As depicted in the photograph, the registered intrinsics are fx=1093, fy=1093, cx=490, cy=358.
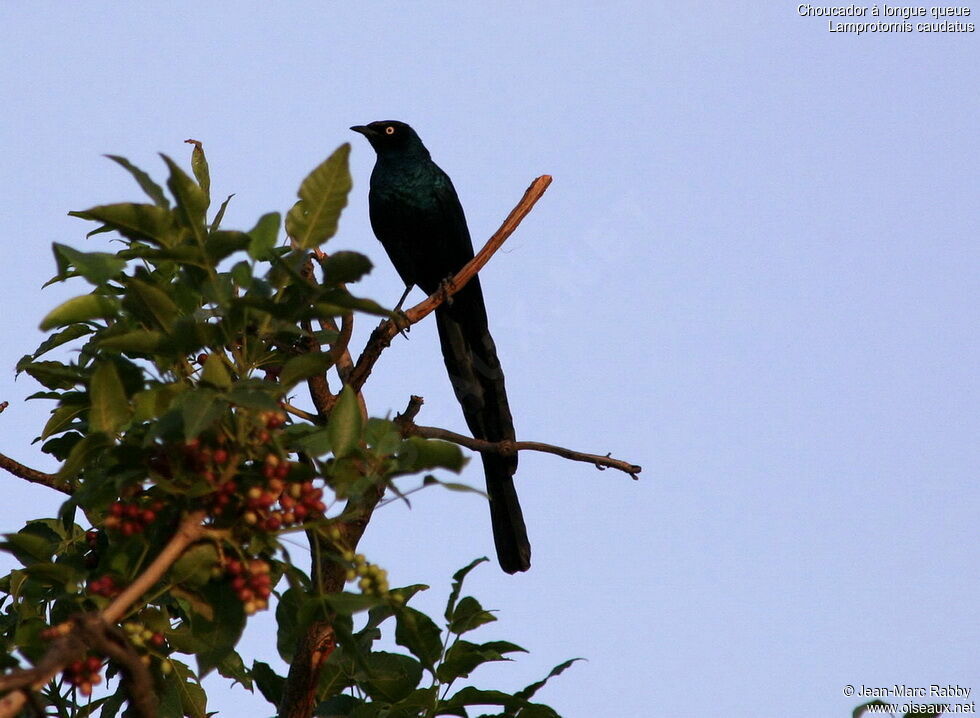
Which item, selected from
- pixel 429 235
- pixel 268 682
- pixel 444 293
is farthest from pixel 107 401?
pixel 429 235

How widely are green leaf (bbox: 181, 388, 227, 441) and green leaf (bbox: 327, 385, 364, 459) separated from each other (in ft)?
0.78

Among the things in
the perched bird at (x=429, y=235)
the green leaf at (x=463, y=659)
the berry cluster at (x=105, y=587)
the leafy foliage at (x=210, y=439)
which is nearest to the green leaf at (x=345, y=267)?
the leafy foliage at (x=210, y=439)

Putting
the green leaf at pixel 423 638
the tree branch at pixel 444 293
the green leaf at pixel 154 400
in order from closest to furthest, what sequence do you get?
1. the green leaf at pixel 154 400
2. the green leaf at pixel 423 638
3. the tree branch at pixel 444 293

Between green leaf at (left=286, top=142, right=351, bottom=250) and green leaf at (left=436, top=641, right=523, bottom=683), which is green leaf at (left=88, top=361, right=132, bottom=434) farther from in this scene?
green leaf at (left=436, top=641, right=523, bottom=683)

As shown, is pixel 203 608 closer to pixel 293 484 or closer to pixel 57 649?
pixel 293 484

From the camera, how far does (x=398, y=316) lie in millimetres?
2256

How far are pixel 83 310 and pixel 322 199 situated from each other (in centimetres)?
57

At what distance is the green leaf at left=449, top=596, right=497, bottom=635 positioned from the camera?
2982mm

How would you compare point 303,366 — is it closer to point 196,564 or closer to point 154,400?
point 154,400

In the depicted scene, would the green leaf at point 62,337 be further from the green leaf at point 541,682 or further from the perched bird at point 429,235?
the perched bird at point 429,235

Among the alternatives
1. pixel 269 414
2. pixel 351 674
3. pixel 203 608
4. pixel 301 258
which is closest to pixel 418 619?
pixel 351 674

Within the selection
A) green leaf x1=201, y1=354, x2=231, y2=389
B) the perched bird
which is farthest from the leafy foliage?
the perched bird

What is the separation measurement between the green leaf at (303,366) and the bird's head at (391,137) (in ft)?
16.8

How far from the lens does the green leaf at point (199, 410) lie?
1.94 meters
